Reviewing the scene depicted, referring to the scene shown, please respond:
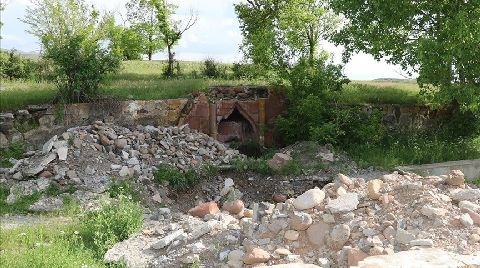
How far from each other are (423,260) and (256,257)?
178 cm

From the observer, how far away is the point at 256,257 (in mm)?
6379

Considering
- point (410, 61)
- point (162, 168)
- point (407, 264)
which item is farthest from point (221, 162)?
point (407, 264)

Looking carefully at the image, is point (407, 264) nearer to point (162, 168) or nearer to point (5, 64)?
point (162, 168)

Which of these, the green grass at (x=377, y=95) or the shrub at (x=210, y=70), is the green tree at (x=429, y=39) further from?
the shrub at (x=210, y=70)

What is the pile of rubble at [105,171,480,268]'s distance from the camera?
6168 mm

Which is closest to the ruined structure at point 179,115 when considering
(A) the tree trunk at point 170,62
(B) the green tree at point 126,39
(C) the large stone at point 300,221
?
(A) the tree trunk at point 170,62

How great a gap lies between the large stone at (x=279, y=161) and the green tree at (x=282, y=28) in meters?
2.95

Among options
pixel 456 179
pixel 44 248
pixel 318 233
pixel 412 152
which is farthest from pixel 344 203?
pixel 412 152

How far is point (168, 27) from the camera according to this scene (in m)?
24.5

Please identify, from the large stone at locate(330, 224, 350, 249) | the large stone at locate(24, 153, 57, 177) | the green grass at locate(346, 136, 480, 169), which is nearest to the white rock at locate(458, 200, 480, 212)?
the large stone at locate(330, 224, 350, 249)

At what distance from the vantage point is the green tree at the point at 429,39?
12.4 m

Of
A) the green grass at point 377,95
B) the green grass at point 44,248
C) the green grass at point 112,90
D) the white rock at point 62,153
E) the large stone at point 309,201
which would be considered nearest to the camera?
the green grass at point 44,248

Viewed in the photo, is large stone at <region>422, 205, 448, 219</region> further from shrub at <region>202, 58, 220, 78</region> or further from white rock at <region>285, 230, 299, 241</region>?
shrub at <region>202, 58, 220, 78</region>

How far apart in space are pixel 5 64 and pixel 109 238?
14096 mm
